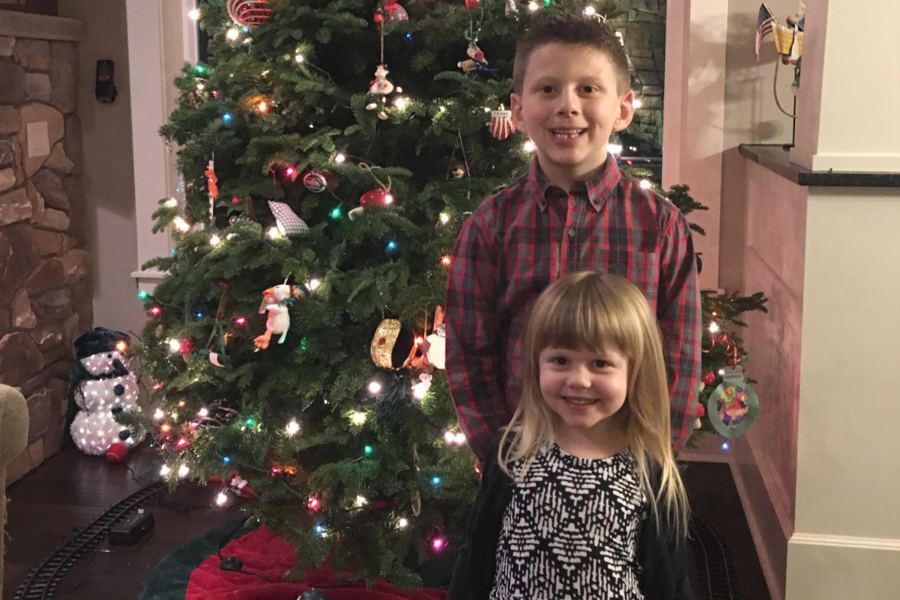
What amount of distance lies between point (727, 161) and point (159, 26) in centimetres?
226

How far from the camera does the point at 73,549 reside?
106 inches

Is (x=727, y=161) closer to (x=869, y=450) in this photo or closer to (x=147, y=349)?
(x=869, y=450)

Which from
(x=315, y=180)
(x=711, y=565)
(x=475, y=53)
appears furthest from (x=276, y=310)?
(x=711, y=565)

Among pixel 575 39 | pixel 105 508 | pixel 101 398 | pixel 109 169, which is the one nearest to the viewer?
pixel 575 39

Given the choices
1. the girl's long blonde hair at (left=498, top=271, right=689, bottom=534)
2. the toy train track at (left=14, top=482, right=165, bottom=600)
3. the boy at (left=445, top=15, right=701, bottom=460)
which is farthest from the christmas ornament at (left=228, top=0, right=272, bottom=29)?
the toy train track at (left=14, top=482, right=165, bottom=600)

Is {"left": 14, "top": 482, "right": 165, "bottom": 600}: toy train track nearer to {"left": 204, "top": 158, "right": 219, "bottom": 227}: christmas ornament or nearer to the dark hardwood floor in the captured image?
the dark hardwood floor

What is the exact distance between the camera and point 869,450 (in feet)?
7.30

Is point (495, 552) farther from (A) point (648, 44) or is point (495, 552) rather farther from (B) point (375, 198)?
(A) point (648, 44)

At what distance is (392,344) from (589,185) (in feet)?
2.70

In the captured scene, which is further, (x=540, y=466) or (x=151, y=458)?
(x=151, y=458)

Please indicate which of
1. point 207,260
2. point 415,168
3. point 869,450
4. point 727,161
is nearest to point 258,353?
point 207,260

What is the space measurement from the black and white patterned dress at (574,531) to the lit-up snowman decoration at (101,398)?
253 centimetres

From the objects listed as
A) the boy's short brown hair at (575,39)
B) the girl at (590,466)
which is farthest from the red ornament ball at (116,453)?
the boy's short brown hair at (575,39)

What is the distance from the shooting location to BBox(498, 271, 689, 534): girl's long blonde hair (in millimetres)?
1262
